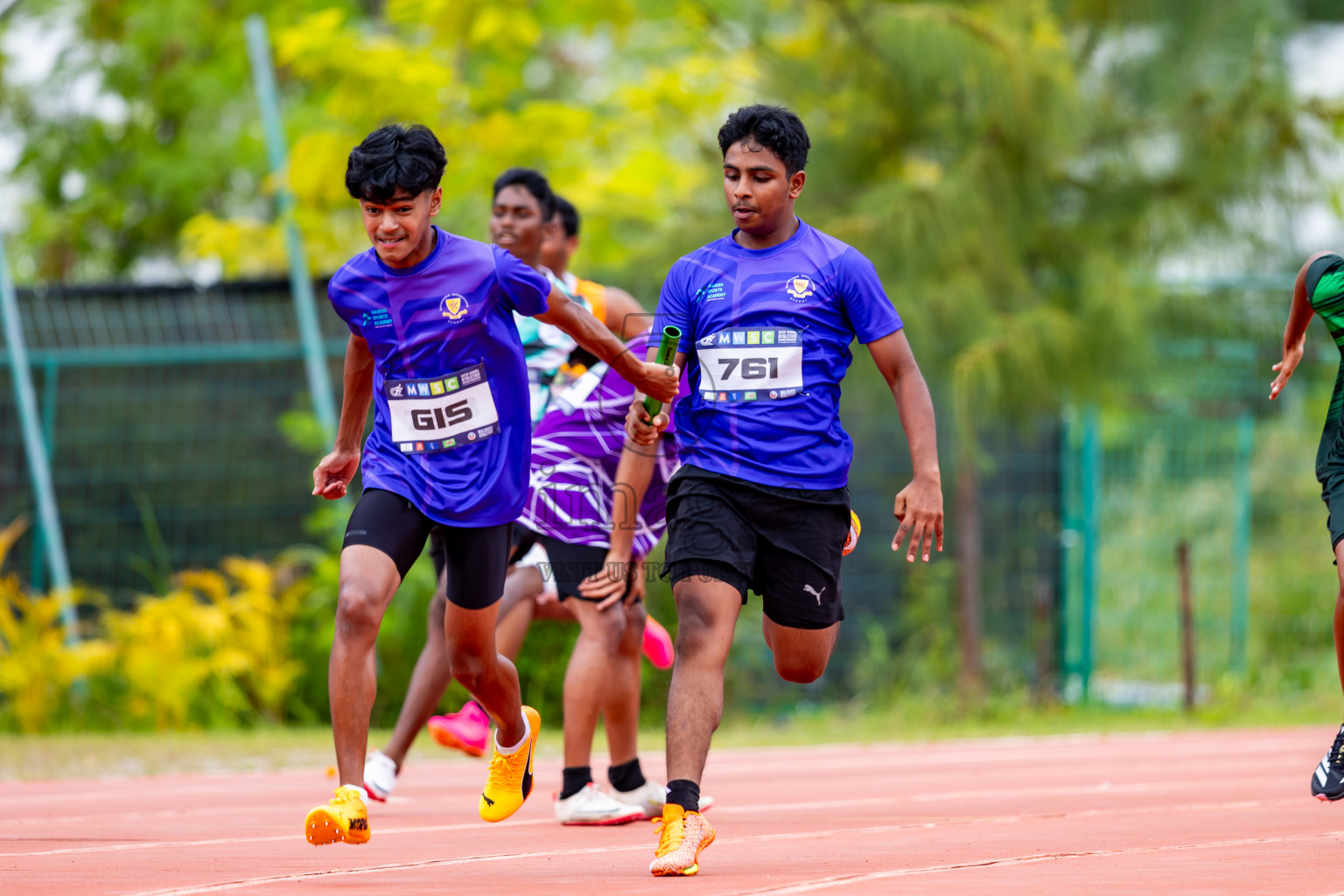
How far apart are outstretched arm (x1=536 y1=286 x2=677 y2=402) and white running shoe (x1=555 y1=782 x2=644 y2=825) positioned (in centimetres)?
171

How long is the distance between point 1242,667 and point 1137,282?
369 centimetres

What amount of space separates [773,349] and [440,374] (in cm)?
98

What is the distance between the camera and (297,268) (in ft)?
38.2

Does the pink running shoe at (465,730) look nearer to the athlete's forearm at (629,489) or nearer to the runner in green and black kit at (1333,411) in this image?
the athlete's forearm at (629,489)

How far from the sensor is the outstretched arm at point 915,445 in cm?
437

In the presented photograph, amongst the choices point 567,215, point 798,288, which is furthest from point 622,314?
point 798,288

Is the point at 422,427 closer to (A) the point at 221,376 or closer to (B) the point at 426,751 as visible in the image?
(B) the point at 426,751

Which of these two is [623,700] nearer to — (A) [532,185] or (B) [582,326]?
(B) [582,326]

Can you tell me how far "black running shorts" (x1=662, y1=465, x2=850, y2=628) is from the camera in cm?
446

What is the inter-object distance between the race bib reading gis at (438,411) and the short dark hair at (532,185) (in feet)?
6.07

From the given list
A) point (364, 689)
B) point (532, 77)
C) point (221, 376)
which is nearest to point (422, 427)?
point (364, 689)

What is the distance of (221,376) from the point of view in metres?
11.8

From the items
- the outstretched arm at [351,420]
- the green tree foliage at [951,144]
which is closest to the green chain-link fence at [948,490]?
the green tree foliage at [951,144]

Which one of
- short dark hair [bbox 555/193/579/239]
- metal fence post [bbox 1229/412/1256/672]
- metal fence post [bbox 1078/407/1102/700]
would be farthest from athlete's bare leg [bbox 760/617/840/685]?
metal fence post [bbox 1229/412/1256/672]
